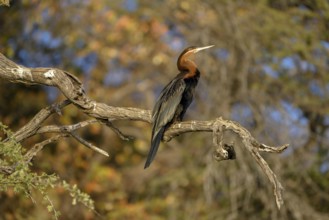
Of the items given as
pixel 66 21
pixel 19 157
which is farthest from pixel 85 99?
pixel 66 21

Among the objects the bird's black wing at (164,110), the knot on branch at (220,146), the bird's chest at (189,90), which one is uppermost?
the knot on branch at (220,146)

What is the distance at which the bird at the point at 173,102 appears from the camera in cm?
541

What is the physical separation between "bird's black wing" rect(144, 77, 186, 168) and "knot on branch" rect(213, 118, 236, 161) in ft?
2.69

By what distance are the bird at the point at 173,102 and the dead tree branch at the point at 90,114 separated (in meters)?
0.40

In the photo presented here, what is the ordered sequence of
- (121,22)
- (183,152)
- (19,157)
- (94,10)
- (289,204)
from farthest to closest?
(121,22), (94,10), (183,152), (289,204), (19,157)

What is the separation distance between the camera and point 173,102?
595 cm

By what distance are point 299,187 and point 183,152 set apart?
1835 millimetres

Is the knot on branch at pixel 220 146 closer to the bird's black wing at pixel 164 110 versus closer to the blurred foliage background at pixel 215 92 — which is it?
the bird's black wing at pixel 164 110

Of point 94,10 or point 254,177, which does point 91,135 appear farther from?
A: point 254,177

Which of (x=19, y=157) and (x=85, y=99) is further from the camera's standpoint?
(x=85, y=99)

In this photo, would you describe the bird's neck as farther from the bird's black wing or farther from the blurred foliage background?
the blurred foliage background

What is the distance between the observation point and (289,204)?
944cm

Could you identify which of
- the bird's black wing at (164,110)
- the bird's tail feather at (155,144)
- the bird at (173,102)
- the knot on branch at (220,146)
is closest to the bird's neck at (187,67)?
the bird at (173,102)

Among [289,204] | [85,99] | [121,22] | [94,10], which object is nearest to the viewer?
[85,99]
